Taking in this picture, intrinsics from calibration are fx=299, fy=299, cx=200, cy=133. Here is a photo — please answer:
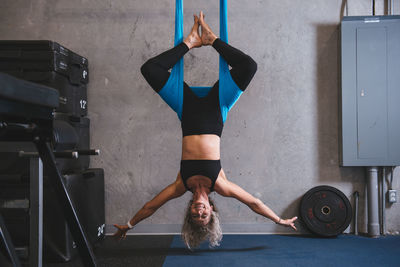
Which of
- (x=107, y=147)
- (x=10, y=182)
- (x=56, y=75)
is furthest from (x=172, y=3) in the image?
(x=10, y=182)

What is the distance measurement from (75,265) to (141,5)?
2661mm

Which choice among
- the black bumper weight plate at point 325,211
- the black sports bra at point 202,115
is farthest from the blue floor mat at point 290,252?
the black sports bra at point 202,115

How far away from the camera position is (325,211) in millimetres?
3055

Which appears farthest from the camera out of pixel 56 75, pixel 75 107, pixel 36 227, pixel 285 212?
pixel 285 212

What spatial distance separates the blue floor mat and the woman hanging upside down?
171 millimetres

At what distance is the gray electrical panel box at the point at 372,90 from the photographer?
3.02m

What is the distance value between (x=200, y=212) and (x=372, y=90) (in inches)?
83.8

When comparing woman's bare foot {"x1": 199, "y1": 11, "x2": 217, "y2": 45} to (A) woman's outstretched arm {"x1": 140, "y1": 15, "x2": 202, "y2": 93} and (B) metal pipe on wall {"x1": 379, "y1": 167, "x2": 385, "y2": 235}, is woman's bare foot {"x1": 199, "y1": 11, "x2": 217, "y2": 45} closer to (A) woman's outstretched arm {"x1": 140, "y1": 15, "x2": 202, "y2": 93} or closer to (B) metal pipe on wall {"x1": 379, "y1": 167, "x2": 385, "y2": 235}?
(A) woman's outstretched arm {"x1": 140, "y1": 15, "x2": 202, "y2": 93}

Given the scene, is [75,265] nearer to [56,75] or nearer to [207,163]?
[207,163]

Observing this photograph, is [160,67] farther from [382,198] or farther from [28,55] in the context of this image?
[382,198]

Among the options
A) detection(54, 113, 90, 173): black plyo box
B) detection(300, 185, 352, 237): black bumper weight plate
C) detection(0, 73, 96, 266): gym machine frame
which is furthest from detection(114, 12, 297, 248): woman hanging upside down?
detection(0, 73, 96, 266): gym machine frame

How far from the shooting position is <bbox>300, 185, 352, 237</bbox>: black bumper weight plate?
9.77 ft

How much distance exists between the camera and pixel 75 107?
2965mm

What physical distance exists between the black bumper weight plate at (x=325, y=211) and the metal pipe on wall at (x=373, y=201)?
0.26 metres
